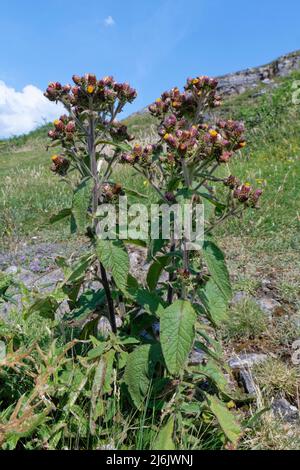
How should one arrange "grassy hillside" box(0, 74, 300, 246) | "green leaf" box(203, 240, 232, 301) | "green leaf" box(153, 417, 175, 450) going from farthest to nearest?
"grassy hillside" box(0, 74, 300, 246), "green leaf" box(203, 240, 232, 301), "green leaf" box(153, 417, 175, 450)

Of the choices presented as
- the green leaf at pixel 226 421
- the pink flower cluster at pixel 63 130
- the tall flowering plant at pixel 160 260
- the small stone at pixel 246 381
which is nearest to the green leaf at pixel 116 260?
the tall flowering plant at pixel 160 260

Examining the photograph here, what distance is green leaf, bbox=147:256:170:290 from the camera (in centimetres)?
198

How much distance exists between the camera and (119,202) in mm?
2045

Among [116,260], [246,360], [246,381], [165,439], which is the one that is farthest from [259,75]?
[165,439]

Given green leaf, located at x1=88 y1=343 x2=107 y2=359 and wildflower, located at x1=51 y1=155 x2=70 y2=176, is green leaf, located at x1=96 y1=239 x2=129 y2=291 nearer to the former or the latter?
green leaf, located at x1=88 y1=343 x2=107 y2=359

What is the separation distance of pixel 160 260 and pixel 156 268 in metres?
0.06

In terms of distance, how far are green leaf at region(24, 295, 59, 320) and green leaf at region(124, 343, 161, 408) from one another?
46 centimetres

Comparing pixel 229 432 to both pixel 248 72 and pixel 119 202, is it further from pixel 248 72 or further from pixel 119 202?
pixel 248 72

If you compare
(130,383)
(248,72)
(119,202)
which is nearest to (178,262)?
(119,202)

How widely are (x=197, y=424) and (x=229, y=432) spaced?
0.20 metres

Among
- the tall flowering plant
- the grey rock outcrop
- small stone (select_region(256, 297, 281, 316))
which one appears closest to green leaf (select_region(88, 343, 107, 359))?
the tall flowering plant

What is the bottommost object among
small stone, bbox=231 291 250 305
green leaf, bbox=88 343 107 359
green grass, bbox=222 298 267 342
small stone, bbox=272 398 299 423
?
small stone, bbox=272 398 299 423

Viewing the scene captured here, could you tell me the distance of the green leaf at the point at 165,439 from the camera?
172 cm
